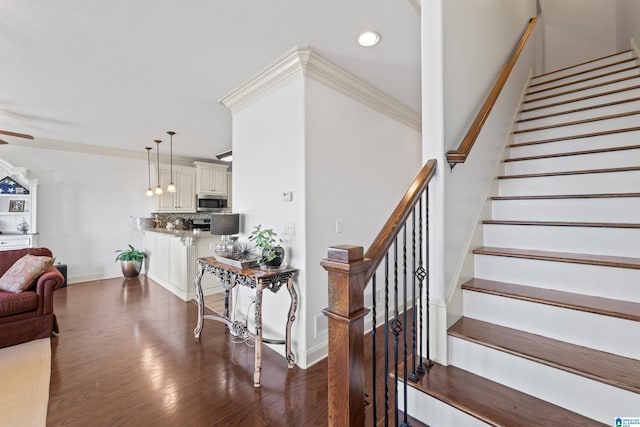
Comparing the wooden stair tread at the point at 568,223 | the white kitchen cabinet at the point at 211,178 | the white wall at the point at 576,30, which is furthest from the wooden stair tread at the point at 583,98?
the white kitchen cabinet at the point at 211,178

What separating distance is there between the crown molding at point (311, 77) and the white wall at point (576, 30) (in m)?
3.50

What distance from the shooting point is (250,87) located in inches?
112

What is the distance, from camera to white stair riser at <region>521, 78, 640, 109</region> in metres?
2.64

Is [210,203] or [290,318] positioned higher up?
[210,203]

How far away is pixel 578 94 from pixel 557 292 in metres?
2.63

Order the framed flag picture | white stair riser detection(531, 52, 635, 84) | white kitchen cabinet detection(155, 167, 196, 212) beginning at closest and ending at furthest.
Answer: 1. white stair riser detection(531, 52, 635, 84)
2. the framed flag picture
3. white kitchen cabinet detection(155, 167, 196, 212)

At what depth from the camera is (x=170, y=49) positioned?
2.27 metres

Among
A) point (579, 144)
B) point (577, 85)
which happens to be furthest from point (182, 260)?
point (577, 85)

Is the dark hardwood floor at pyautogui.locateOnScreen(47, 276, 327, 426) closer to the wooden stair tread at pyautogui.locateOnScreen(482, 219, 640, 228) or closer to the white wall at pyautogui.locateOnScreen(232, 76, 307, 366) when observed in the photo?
the white wall at pyautogui.locateOnScreen(232, 76, 307, 366)

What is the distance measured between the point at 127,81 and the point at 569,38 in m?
6.66

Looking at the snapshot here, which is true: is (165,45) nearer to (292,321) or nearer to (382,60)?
(382,60)

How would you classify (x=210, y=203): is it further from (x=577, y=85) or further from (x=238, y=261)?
(x=577, y=85)

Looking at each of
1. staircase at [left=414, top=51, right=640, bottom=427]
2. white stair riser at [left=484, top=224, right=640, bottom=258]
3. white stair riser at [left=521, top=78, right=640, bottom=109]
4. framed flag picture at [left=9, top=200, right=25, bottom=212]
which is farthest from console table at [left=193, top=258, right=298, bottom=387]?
framed flag picture at [left=9, top=200, right=25, bottom=212]

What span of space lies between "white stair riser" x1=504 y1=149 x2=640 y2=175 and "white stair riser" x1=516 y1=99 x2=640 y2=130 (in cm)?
68
